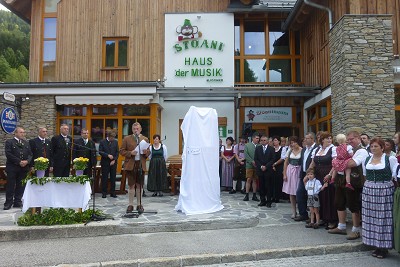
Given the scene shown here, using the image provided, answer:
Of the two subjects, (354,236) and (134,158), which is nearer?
(354,236)

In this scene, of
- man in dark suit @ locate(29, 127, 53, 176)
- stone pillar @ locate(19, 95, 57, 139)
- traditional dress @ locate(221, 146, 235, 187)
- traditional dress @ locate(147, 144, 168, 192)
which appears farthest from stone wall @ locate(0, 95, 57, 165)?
traditional dress @ locate(221, 146, 235, 187)

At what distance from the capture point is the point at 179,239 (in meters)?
6.12

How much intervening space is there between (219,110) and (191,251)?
1026 cm

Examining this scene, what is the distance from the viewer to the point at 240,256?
5316 mm

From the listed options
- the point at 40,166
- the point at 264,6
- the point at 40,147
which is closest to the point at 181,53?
the point at 264,6

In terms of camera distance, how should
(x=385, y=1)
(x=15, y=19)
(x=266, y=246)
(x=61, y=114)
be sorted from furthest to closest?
(x=15, y=19) < (x=61, y=114) < (x=385, y=1) < (x=266, y=246)

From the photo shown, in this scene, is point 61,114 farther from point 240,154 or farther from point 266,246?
point 266,246

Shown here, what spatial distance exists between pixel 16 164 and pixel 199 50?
9.22m

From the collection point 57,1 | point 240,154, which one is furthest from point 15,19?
point 240,154

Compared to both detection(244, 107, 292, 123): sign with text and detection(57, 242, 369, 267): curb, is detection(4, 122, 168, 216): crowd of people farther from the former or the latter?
detection(244, 107, 292, 123): sign with text

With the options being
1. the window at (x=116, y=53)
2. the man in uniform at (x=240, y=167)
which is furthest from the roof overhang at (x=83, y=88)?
the man in uniform at (x=240, y=167)

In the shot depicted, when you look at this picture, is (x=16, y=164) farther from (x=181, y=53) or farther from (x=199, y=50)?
(x=199, y=50)

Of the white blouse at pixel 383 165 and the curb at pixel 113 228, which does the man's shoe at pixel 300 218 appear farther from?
the white blouse at pixel 383 165

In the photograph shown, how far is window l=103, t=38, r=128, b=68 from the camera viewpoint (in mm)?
15477
